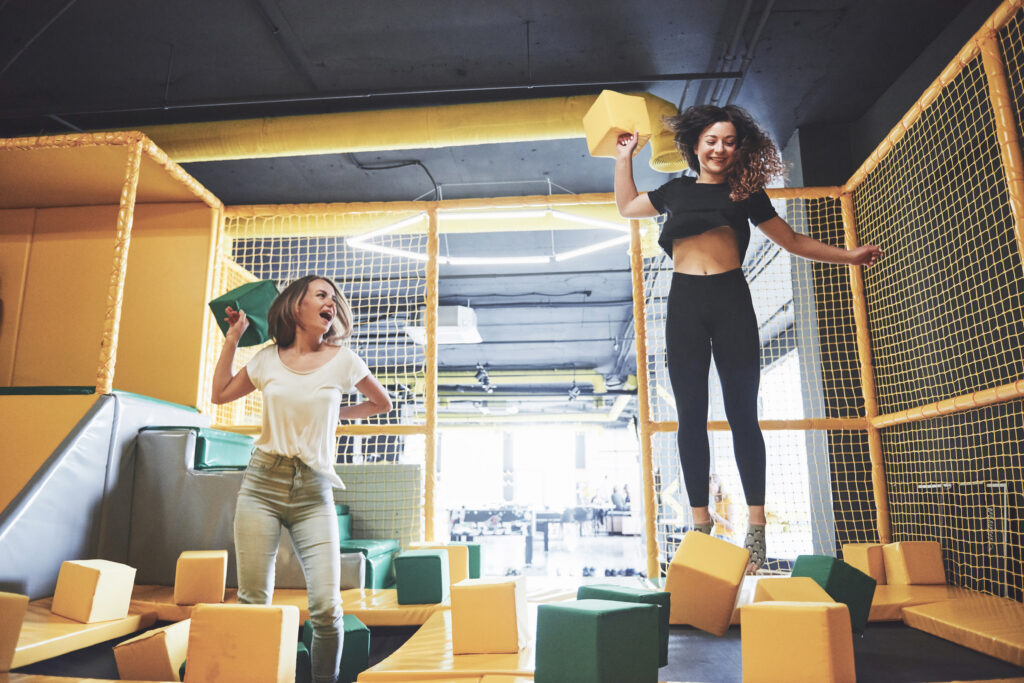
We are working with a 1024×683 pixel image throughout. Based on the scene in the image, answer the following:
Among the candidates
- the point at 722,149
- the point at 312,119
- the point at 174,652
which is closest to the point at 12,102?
the point at 312,119

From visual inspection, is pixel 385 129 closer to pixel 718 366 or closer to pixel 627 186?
pixel 627 186

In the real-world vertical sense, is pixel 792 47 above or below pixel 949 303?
above

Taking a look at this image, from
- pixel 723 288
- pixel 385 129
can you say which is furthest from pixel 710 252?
pixel 385 129

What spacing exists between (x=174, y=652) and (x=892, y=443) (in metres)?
3.91

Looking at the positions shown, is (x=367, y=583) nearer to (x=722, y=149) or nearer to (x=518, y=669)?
(x=518, y=669)

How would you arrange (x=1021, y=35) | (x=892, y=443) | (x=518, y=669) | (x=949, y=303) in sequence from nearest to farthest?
(x=518, y=669) < (x=1021, y=35) < (x=949, y=303) < (x=892, y=443)

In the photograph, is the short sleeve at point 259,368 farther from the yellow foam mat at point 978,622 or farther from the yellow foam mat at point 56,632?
the yellow foam mat at point 978,622

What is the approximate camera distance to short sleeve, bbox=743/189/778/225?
240 cm

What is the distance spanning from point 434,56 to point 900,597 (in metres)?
4.39

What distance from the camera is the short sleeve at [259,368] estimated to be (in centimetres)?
222

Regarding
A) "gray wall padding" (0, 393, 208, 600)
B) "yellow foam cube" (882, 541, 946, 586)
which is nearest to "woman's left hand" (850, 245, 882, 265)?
"yellow foam cube" (882, 541, 946, 586)

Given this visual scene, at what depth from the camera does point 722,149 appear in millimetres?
2396

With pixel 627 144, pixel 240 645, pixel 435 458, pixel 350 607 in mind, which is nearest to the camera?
pixel 240 645

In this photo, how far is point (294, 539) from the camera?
2.13m
